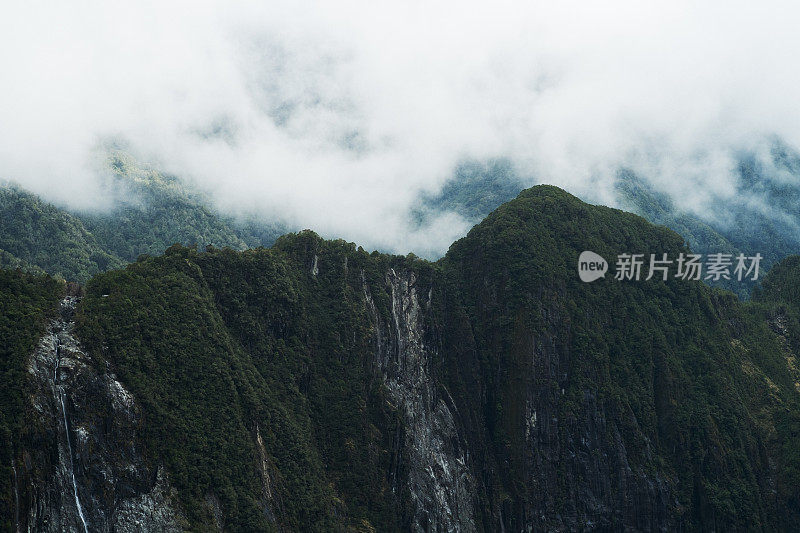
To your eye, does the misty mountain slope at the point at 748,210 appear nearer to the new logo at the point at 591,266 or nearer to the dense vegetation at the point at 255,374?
the new logo at the point at 591,266

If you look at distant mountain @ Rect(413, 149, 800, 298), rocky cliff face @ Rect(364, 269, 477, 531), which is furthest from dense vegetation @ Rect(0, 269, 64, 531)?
distant mountain @ Rect(413, 149, 800, 298)

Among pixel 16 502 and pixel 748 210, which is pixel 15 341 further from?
pixel 748 210

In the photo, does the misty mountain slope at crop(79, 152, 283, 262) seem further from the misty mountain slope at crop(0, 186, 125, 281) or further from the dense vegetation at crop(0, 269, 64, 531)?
the dense vegetation at crop(0, 269, 64, 531)

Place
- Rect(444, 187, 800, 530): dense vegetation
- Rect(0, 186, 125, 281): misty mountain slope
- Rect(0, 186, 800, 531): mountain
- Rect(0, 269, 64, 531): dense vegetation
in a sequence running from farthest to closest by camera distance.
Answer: Rect(0, 186, 125, 281): misty mountain slope
Rect(444, 187, 800, 530): dense vegetation
Rect(0, 186, 800, 531): mountain
Rect(0, 269, 64, 531): dense vegetation

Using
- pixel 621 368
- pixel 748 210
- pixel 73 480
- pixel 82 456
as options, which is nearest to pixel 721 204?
pixel 748 210

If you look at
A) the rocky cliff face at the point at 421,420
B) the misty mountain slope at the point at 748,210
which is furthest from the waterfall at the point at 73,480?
the misty mountain slope at the point at 748,210

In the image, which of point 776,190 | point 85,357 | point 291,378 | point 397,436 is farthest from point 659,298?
point 776,190
